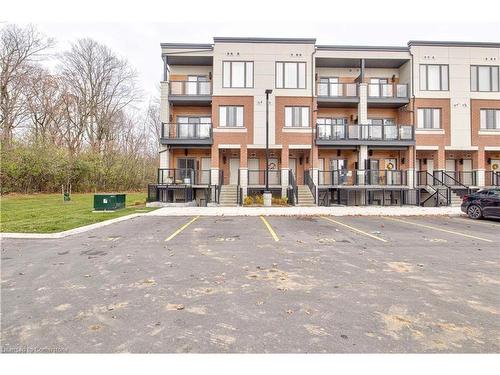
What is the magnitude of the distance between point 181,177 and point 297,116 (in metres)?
10.3

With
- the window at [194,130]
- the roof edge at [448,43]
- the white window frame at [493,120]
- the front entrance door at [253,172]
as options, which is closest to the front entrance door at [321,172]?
the front entrance door at [253,172]

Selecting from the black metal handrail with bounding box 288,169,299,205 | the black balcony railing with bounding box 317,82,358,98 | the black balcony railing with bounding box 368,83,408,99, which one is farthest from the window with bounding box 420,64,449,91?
the black metal handrail with bounding box 288,169,299,205

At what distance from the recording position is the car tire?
13.3 metres

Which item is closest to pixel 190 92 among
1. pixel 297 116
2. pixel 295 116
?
pixel 295 116

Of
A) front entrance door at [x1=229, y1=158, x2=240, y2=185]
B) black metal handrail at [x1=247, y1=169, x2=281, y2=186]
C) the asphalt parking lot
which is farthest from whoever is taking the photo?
front entrance door at [x1=229, y1=158, x2=240, y2=185]

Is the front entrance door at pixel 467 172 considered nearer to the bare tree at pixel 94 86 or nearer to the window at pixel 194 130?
the window at pixel 194 130

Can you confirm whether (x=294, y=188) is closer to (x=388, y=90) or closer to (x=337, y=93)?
(x=337, y=93)

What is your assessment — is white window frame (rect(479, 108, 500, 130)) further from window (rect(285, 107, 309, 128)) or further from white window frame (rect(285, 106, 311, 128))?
window (rect(285, 107, 309, 128))

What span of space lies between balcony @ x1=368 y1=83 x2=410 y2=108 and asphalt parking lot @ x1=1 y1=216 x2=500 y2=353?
16623 mm

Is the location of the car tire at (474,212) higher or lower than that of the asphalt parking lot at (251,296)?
higher

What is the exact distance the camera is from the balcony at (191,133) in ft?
→ 68.2

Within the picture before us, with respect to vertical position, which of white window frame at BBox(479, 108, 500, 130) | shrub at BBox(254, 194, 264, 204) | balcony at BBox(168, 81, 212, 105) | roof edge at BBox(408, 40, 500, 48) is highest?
roof edge at BBox(408, 40, 500, 48)

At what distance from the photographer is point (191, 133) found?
21.1 meters

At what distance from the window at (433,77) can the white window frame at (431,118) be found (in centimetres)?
166
